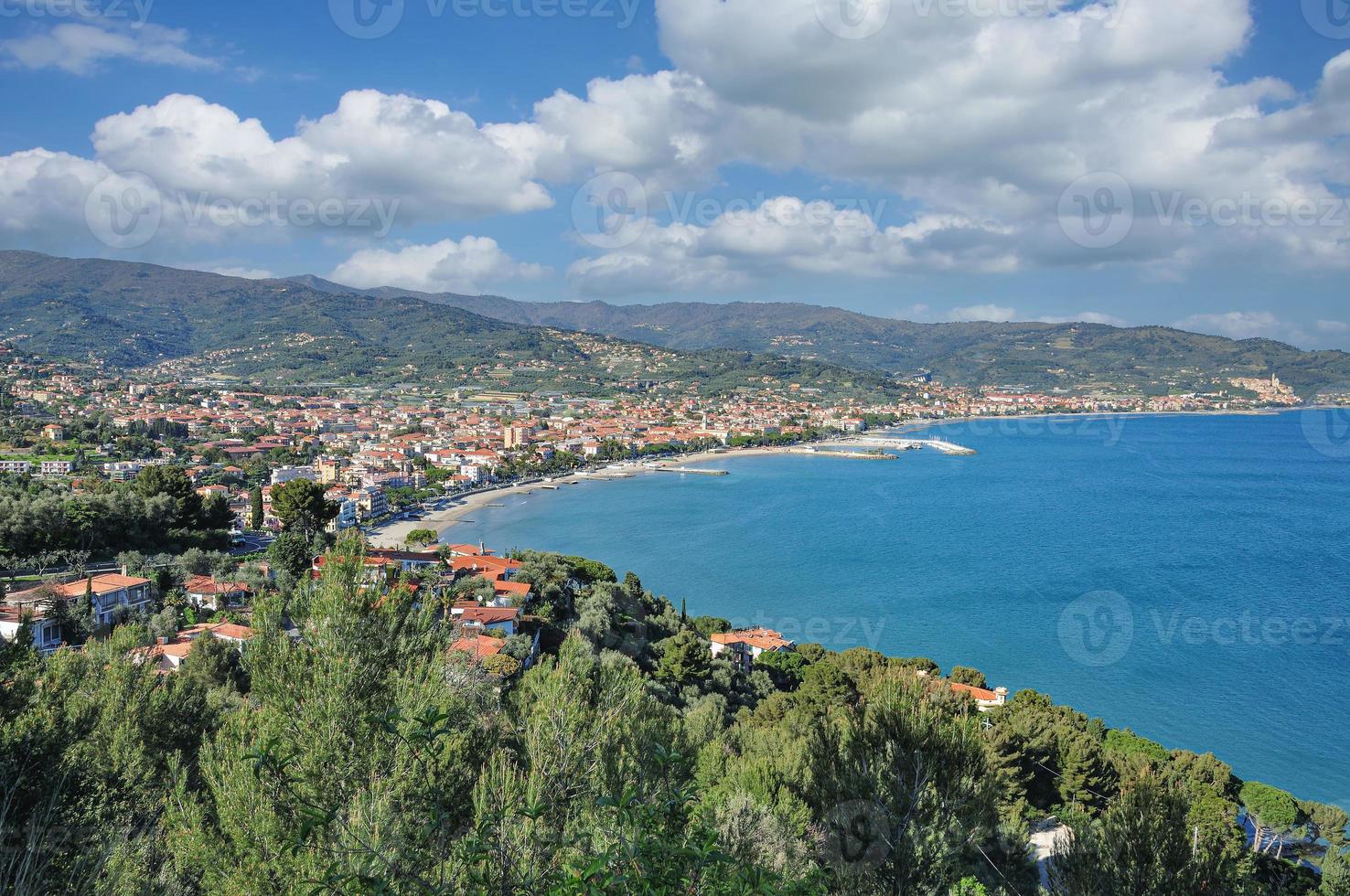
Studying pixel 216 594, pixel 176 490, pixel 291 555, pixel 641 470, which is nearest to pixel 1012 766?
pixel 291 555

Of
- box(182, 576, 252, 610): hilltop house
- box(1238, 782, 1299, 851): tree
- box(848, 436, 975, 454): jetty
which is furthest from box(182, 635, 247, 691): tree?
box(848, 436, 975, 454): jetty

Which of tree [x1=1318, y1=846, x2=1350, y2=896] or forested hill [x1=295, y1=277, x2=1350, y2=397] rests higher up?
forested hill [x1=295, y1=277, x2=1350, y2=397]

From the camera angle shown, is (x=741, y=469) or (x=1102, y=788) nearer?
(x=1102, y=788)

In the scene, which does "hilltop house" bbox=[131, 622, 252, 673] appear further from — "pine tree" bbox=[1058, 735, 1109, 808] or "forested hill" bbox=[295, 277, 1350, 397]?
"forested hill" bbox=[295, 277, 1350, 397]

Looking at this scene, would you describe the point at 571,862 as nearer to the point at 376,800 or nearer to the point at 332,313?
the point at 376,800

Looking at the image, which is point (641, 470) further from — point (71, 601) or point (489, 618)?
point (71, 601)

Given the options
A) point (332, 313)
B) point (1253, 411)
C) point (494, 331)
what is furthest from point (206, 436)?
point (1253, 411)
